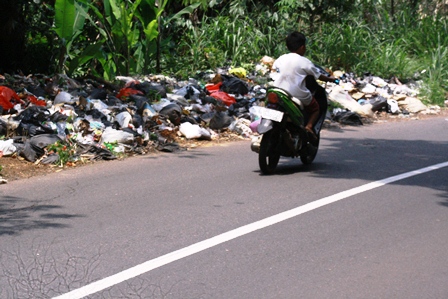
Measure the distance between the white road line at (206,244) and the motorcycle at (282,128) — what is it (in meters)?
1.06

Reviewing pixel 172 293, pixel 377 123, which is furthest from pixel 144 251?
pixel 377 123

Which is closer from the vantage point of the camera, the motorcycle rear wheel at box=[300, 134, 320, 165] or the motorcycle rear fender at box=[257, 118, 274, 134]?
the motorcycle rear fender at box=[257, 118, 274, 134]

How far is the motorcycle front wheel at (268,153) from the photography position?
9.13 metres

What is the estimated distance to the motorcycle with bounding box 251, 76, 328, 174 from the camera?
8945 millimetres

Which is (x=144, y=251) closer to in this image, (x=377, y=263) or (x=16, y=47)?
(x=377, y=263)

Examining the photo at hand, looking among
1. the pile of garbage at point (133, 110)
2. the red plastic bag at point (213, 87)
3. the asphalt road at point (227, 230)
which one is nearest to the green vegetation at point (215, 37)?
the pile of garbage at point (133, 110)

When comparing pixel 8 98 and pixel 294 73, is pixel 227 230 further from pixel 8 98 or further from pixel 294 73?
pixel 8 98

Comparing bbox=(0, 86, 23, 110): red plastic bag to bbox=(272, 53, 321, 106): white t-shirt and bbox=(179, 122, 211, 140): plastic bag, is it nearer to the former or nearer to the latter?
bbox=(179, 122, 211, 140): plastic bag

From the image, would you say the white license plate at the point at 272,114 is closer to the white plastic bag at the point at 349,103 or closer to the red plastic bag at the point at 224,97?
the red plastic bag at the point at 224,97

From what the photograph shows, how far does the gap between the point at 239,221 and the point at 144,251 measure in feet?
4.08

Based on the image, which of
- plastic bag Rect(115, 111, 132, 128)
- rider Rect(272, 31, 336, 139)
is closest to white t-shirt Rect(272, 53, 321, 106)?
rider Rect(272, 31, 336, 139)

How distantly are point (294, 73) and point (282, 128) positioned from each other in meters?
0.68

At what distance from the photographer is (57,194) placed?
819 centimetres

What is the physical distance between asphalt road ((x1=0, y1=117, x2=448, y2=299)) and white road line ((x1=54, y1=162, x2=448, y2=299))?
12mm
